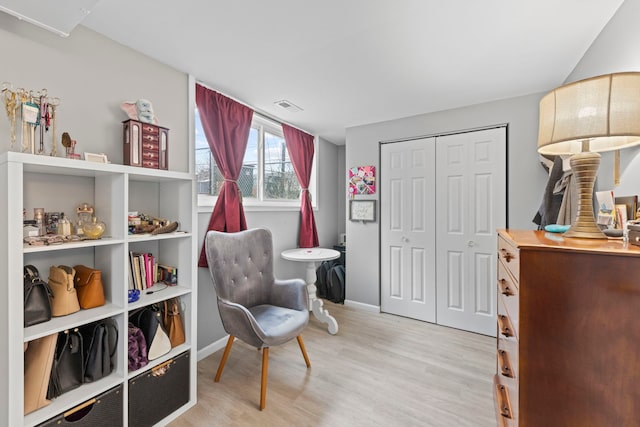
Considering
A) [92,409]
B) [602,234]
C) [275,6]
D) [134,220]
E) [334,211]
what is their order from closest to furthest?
[602,234], [92,409], [275,6], [134,220], [334,211]

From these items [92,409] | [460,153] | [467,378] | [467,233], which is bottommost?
[467,378]

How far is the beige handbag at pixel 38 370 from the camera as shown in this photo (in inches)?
45.2

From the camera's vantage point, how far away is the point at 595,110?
86 centimetres

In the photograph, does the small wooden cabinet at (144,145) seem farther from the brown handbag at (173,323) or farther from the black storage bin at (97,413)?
the black storage bin at (97,413)

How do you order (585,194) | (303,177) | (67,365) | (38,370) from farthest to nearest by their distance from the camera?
(303,177)
(67,365)
(38,370)
(585,194)

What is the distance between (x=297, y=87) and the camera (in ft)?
7.68

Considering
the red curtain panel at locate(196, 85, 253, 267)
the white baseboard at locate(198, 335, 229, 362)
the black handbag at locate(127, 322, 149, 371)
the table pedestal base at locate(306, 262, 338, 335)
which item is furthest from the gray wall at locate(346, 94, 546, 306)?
the black handbag at locate(127, 322, 149, 371)

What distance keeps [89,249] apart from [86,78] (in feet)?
3.30

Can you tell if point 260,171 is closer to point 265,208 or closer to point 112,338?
point 265,208

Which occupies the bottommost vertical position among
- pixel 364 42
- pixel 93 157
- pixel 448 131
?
pixel 93 157

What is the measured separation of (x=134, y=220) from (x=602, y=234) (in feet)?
7.35

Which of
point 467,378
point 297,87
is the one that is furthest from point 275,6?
point 467,378

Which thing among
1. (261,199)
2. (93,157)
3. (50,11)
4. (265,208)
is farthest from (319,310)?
(50,11)

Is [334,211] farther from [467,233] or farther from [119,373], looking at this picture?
[119,373]
